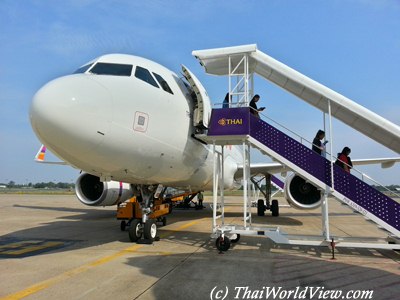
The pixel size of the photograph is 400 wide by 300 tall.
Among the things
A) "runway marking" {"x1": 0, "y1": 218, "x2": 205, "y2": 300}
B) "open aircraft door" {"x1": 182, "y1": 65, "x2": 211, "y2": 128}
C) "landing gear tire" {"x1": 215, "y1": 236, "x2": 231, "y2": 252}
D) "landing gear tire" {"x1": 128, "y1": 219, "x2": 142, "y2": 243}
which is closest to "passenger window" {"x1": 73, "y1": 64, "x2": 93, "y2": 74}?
"open aircraft door" {"x1": 182, "y1": 65, "x2": 211, "y2": 128}

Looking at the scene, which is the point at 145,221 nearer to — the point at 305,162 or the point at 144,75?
the point at 144,75

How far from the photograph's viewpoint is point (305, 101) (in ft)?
29.1

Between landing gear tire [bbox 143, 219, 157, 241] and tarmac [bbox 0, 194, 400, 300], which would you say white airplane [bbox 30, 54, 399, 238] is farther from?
tarmac [bbox 0, 194, 400, 300]

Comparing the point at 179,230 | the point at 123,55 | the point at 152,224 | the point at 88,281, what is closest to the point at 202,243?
the point at 152,224

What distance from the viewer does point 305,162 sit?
751 centimetres

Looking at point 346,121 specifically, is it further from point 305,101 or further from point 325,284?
point 325,284

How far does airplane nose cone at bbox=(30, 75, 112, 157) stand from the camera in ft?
17.3

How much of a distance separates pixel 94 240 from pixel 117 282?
4.40m

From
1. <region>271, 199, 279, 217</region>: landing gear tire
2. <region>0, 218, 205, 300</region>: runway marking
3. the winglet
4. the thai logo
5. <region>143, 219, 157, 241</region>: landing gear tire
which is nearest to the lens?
<region>0, 218, 205, 300</region>: runway marking

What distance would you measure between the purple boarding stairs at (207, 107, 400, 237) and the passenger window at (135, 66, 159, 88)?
1.73 meters

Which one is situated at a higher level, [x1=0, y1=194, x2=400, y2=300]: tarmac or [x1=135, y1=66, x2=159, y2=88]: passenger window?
[x1=135, y1=66, x2=159, y2=88]: passenger window

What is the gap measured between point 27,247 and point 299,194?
A: 794 centimetres

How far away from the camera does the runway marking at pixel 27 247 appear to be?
7160mm

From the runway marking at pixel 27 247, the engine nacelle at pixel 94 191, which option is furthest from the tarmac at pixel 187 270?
the engine nacelle at pixel 94 191
